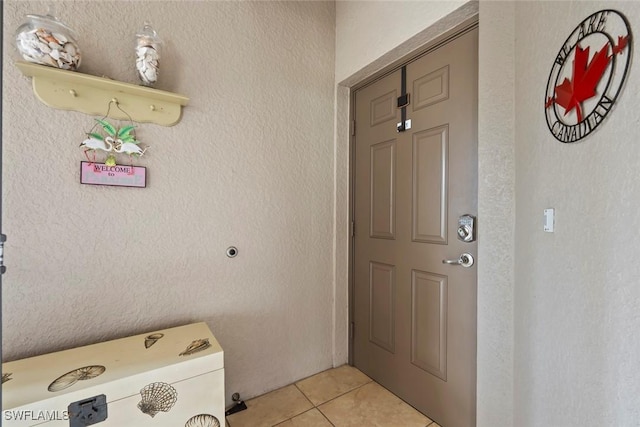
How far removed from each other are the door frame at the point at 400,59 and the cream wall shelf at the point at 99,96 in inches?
46.2

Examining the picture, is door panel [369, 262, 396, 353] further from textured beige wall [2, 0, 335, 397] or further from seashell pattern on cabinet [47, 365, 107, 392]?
seashell pattern on cabinet [47, 365, 107, 392]

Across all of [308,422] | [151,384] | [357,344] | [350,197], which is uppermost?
[350,197]

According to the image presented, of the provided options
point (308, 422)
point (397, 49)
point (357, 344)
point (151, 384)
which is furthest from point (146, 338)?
point (397, 49)

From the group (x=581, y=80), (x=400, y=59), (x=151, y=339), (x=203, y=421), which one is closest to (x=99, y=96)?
(x=151, y=339)

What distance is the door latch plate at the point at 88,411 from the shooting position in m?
1.00

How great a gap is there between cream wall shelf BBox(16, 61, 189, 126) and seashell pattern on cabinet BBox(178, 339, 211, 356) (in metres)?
1.09

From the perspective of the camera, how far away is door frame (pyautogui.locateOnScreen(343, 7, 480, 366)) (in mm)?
1466

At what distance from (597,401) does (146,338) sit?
174cm

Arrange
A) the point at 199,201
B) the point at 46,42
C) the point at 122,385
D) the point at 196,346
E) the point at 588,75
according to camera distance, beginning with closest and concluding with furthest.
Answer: the point at 588,75, the point at 122,385, the point at 46,42, the point at 196,346, the point at 199,201

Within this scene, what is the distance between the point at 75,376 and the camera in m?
1.09

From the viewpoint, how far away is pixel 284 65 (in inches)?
75.6

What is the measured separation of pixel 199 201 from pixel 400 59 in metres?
1.47

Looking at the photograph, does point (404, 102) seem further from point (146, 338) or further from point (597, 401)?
point (146, 338)

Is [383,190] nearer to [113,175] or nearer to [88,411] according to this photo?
[113,175]
